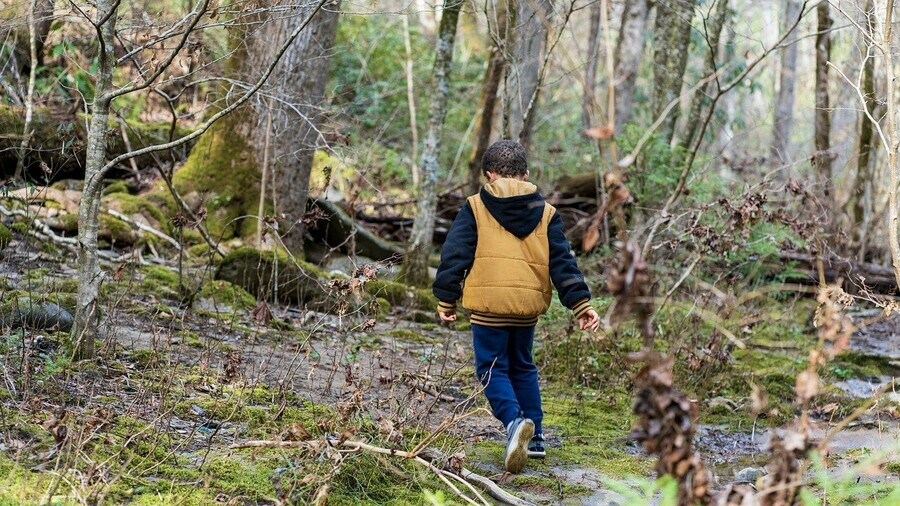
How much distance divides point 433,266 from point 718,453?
654 centimetres

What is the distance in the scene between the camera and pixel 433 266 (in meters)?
11.8

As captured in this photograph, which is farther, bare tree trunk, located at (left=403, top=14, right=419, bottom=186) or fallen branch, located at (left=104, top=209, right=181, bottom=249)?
bare tree trunk, located at (left=403, top=14, right=419, bottom=186)

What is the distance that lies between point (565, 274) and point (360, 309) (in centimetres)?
250

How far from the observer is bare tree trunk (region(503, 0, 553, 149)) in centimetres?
913

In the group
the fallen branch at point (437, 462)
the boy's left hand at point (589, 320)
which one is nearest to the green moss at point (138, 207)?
Answer: the boy's left hand at point (589, 320)

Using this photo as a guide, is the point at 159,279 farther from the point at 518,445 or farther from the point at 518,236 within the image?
the point at 518,445

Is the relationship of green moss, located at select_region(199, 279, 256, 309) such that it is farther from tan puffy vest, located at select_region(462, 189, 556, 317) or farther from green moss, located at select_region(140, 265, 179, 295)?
tan puffy vest, located at select_region(462, 189, 556, 317)

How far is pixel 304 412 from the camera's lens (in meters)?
5.03

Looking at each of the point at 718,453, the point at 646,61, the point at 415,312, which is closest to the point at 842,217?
the point at 415,312

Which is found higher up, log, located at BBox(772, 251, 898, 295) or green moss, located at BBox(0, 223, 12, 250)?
green moss, located at BBox(0, 223, 12, 250)

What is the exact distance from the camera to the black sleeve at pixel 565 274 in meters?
4.89

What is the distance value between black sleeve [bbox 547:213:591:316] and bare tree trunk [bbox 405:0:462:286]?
4.89 metres

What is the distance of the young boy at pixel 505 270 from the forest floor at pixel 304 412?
10.7 inches

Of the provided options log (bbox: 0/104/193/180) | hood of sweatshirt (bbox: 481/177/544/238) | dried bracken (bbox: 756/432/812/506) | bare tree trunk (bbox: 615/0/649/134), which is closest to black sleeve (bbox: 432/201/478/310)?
hood of sweatshirt (bbox: 481/177/544/238)
